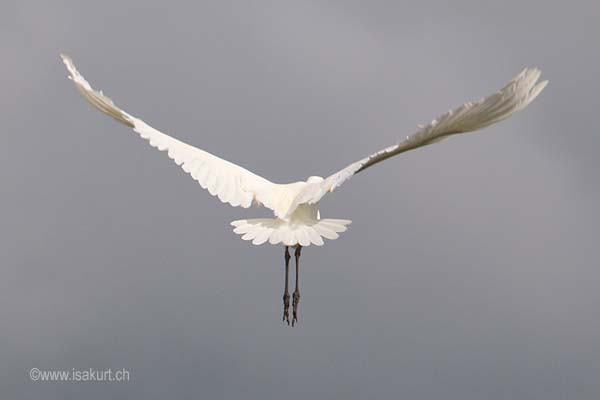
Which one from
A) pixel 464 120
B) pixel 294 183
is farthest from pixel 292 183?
pixel 464 120

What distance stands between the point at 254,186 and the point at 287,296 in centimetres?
245

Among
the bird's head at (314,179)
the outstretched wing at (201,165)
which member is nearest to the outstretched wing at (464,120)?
the bird's head at (314,179)

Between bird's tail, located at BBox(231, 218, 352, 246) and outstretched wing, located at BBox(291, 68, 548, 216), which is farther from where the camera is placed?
bird's tail, located at BBox(231, 218, 352, 246)

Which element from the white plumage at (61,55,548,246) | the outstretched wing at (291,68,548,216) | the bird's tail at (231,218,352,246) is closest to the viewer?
the outstretched wing at (291,68,548,216)

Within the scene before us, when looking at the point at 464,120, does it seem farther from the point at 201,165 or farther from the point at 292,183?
the point at 201,165

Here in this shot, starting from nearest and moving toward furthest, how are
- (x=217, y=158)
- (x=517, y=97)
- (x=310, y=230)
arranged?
(x=517, y=97)
(x=310, y=230)
(x=217, y=158)

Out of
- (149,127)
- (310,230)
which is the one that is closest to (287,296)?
(310,230)

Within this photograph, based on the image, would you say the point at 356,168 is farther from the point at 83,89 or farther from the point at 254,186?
the point at 83,89

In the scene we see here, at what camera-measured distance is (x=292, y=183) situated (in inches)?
1650

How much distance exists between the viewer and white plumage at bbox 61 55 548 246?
3747 centimetres

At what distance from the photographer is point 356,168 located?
39.2 meters

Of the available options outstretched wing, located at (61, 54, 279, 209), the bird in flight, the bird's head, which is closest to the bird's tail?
the bird in flight

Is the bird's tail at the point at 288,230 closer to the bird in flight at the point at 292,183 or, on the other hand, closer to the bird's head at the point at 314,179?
the bird in flight at the point at 292,183

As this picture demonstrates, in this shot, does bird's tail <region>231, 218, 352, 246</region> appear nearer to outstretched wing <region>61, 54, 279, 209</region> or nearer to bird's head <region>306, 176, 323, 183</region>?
outstretched wing <region>61, 54, 279, 209</region>
